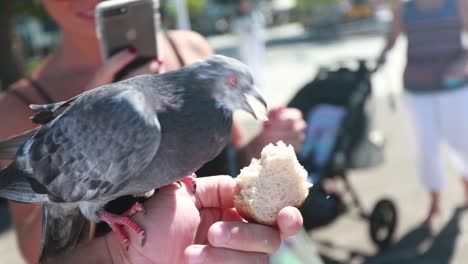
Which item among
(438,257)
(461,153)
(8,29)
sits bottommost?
(438,257)

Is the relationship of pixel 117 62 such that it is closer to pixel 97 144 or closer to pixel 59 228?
pixel 97 144

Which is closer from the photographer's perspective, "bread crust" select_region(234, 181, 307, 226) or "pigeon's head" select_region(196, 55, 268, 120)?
"bread crust" select_region(234, 181, 307, 226)

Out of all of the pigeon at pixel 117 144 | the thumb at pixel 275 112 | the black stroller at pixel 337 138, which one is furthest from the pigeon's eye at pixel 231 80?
the black stroller at pixel 337 138

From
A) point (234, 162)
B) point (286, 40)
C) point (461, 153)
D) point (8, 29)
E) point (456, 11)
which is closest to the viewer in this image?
point (234, 162)

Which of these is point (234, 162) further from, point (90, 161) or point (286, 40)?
point (286, 40)

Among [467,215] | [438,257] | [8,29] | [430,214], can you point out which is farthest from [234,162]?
[8,29]

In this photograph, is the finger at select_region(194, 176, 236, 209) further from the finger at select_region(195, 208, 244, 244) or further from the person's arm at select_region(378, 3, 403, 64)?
the person's arm at select_region(378, 3, 403, 64)

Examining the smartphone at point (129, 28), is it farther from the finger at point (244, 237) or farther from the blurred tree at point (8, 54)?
the blurred tree at point (8, 54)

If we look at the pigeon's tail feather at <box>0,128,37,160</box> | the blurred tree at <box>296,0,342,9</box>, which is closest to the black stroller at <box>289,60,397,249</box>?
the pigeon's tail feather at <box>0,128,37,160</box>
